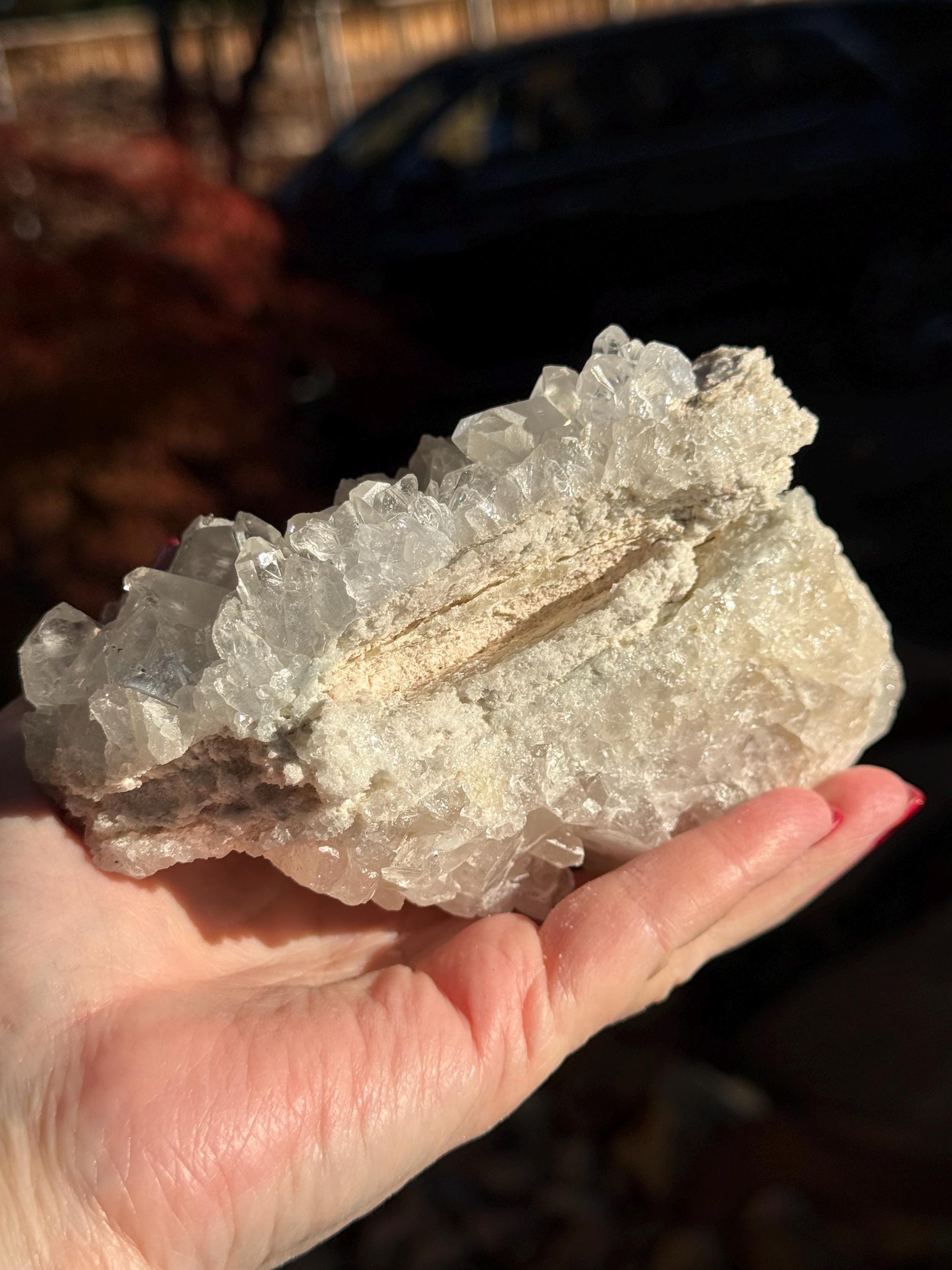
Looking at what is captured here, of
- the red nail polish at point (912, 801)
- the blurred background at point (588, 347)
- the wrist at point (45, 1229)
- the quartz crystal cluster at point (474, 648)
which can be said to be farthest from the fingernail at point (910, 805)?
the wrist at point (45, 1229)

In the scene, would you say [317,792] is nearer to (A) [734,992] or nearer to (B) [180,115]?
(A) [734,992]

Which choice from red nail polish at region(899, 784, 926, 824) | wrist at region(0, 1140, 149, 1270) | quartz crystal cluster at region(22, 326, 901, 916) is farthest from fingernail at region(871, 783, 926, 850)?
wrist at region(0, 1140, 149, 1270)

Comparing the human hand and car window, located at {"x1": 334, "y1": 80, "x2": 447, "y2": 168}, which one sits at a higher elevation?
car window, located at {"x1": 334, "y1": 80, "x2": 447, "y2": 168}

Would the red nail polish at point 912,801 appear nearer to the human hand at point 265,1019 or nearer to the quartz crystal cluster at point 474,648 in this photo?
the human hand at point 265,1019

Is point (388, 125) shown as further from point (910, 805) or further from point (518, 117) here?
point (910, 805)

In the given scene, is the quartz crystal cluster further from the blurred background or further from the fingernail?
the blurred background

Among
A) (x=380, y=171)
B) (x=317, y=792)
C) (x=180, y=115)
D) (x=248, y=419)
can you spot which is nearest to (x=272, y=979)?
(x=317, y=792)
